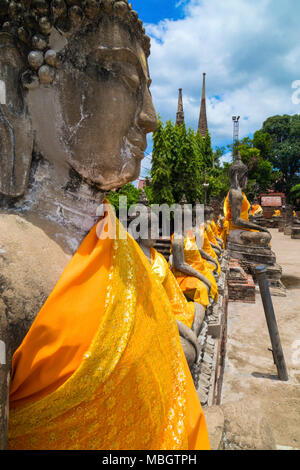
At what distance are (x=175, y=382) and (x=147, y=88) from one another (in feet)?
4.06

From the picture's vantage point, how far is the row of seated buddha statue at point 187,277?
8.10 ft

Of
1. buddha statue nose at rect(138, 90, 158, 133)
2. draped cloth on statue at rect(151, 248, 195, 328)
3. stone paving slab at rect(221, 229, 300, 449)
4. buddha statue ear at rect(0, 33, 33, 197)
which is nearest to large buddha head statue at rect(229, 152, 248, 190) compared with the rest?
stone paving slab at rect(221, 229, 300, 449)

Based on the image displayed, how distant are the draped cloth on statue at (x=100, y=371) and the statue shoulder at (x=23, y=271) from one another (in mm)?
36

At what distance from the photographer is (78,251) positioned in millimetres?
1127

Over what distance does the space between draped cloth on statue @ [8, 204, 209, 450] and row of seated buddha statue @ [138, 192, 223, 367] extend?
1.16m

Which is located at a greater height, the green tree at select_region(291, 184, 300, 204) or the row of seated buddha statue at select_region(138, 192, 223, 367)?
the green tree at select_region(291, 184, 300, 204)

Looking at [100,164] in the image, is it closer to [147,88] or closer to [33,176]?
[33,176]

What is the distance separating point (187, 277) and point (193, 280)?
0.15 meters

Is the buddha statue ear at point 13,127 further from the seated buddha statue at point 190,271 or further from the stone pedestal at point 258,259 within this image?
the stone pedestal at point 258,259

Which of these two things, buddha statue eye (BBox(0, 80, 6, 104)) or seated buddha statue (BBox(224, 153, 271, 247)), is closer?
buddha statue eye (BBox(0, 80, 6, 104))

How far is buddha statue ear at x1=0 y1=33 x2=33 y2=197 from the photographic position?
3.48 ft

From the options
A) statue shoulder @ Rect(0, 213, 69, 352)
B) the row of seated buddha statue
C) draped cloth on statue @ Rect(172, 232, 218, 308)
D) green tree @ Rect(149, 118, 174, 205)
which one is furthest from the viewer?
green tree @ Rect(149, 118, 174, 205)

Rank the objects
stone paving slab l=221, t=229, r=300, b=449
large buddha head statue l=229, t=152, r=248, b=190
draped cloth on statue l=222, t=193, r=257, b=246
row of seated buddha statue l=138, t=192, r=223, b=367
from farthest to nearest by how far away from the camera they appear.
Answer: large buddha head statue l=229, t=152, r=248, b=190 → draped cloth on statue l=222, t=193, r=257, b=246 → stone paving slab l=221, t=229, r=300, b=449 → row of seated buddha statue l=138, t=192, r=223, b=367

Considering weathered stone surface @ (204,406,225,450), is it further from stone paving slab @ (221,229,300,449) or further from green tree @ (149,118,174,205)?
green tree @ (149,118,174,205)
